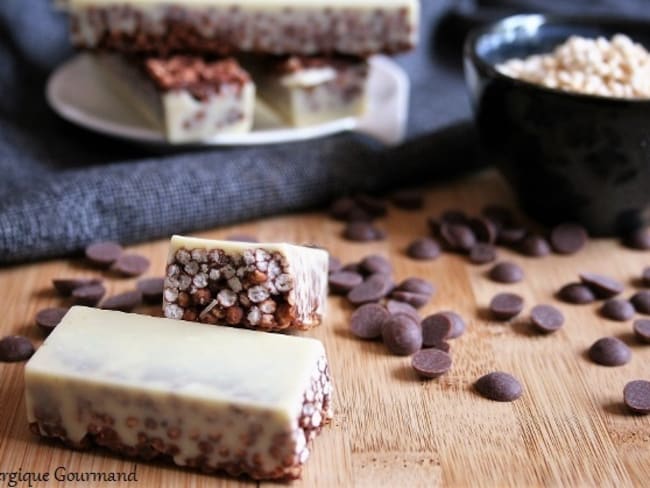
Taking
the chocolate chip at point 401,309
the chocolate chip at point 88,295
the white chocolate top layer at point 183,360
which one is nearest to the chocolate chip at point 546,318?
the chocolate chip at point 401,309

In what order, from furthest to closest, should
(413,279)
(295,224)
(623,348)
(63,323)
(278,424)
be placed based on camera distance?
(295,224)
(413,279)
(623,348)
(63,323)
(278,424)

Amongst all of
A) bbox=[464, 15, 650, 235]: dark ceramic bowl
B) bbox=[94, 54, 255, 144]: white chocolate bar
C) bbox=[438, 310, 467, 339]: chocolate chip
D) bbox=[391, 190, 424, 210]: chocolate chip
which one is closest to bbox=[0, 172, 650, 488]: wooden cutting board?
bbox=[438, 310, 467, 339]: chocolate chip

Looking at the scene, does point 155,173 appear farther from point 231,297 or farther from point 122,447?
point 122,447

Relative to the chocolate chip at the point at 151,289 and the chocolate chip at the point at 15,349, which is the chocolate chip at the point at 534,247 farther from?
the chocolate chip at the point at 15,349

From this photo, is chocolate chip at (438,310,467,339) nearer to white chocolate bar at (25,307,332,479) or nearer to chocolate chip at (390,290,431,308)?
chocolate chip at (390,290,431,308)

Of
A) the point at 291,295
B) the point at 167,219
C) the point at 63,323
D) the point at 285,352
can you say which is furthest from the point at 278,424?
the point at 167,219
